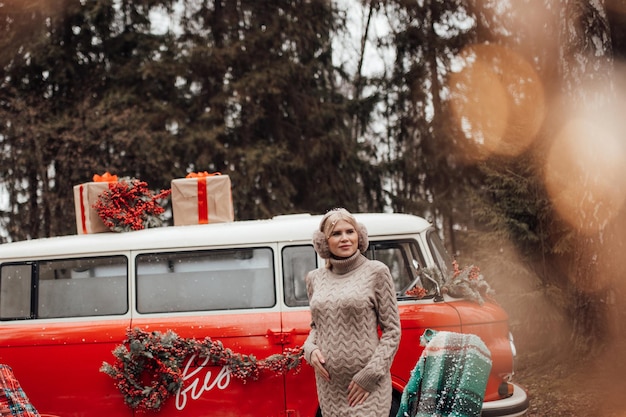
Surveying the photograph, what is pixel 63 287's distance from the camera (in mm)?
5695

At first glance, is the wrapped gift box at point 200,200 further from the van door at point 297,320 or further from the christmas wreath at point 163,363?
the christmas wreath at point 163,363

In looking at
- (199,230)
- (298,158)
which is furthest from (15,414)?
(298,158)

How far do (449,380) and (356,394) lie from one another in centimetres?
55

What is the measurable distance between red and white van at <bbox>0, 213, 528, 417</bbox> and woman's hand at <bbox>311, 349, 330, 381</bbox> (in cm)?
176

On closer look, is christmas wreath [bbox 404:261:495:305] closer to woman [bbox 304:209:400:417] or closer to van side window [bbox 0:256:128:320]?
woman [bbox 304:209:400:417]

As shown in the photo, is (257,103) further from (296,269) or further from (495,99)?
(296,269)

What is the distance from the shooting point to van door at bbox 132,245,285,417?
5.31 meters

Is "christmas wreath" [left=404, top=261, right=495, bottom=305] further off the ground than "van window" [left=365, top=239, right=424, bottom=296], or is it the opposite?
"van window" [left=365, top=239, right=424, bottom=296]

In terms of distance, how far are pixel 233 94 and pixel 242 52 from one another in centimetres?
113

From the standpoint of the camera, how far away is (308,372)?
5.27 meters

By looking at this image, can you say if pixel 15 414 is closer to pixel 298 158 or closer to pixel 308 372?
pixel 308 372

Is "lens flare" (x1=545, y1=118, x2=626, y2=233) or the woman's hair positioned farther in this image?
"lens flare" (x1=545, y1=118, x2=626, y2=233)

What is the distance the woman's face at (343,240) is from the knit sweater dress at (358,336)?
1.8 inches

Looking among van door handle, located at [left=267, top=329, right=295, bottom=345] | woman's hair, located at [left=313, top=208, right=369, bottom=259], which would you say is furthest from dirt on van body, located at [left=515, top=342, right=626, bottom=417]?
woman's hair, located at [left=313, top=208, right=369, bottom=259]
